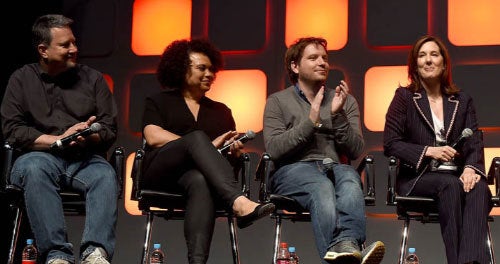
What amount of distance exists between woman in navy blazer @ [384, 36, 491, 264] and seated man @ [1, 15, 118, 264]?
146 cm

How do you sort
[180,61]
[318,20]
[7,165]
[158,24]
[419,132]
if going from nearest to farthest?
[7,165] → [419,132] → [180,61] → [318,20] → [158,24]

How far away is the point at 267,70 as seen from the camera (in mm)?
5199

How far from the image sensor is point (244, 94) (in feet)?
17.1

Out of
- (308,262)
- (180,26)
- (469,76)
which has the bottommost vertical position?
(308,262)

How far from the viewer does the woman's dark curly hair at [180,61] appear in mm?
4246

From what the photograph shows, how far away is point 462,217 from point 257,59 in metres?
1.98

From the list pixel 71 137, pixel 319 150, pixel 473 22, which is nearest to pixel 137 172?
pixel 71 137

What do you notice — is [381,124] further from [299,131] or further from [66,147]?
Result: [66,147]

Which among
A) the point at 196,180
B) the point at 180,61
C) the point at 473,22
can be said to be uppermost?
the point at 473,22

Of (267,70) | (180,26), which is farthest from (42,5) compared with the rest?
(267,70)

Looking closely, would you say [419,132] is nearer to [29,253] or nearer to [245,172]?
[245,172]

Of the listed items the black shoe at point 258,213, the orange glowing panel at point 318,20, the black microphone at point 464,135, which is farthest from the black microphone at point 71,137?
the orange glowing panel at point 318,20

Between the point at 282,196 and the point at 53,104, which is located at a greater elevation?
the point at 53,104

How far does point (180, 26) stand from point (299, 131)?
1801mm
